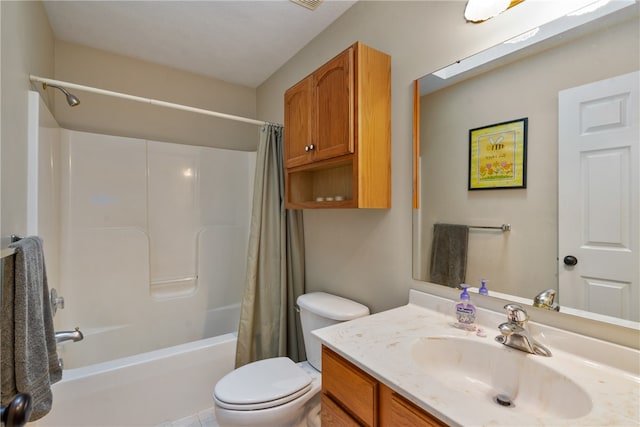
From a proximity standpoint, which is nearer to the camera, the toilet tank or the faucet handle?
the faucet handle

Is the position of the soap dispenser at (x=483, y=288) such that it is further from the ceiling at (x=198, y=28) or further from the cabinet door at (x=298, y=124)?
A: the ceiling at (x=198, y=28)

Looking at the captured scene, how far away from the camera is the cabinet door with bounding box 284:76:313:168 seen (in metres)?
1.59

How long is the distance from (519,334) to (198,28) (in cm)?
235

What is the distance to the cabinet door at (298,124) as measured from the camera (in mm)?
1586

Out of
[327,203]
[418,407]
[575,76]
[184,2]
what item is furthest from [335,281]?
[184,2]

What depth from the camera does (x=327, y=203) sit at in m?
1.51

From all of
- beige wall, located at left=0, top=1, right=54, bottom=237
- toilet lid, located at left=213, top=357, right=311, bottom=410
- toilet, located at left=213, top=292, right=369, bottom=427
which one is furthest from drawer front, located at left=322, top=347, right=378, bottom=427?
beige wall, located at left=0, top=1, right=54, bottom=237

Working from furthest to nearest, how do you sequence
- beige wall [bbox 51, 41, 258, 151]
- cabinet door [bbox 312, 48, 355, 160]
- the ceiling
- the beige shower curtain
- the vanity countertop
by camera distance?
beige wall [bbox 51, 41, 258, 151] → the beige shower curtain → the ceiling → cabinet door [bbox 312, 48, 355, 160] → the vanity countertop

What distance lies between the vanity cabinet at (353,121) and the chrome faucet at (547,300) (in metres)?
0.69

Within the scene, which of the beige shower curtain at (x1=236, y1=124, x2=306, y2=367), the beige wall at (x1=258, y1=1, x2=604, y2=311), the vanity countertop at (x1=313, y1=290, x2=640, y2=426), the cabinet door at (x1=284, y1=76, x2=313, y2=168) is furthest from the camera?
the beige shower curtain at (x1=236, y1=124, x2=306, y2=367)

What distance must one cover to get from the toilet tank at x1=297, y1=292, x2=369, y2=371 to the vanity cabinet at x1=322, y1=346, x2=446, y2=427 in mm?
430

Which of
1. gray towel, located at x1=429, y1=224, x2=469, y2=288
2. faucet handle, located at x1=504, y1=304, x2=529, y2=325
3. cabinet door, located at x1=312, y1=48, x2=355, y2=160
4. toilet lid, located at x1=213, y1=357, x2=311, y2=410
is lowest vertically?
toilet lid, located at x1=213, y1=357, x2=311, y2=410

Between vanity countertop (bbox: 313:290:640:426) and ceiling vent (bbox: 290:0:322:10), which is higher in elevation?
ceiling vent (bbox: 290:0:322:10)

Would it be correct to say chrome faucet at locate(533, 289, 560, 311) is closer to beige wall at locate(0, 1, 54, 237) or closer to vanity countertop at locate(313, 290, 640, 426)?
vanity countertop at locate(313, 290, 640, 426)
